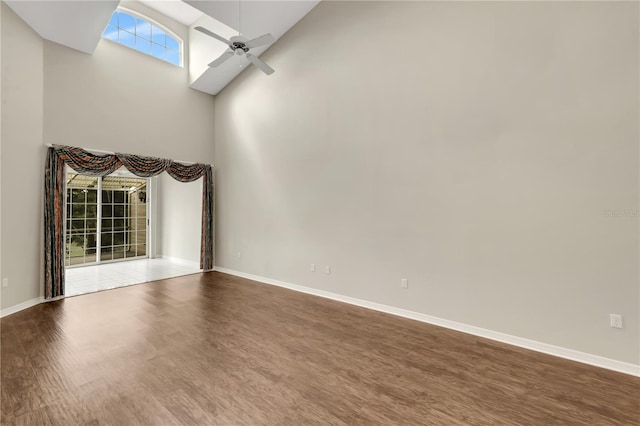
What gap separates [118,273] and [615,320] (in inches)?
300

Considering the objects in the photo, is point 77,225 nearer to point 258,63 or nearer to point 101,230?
point 101,230

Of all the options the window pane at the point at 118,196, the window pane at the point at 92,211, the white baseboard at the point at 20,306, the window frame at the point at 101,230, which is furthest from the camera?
the window pane at the point at 118,196

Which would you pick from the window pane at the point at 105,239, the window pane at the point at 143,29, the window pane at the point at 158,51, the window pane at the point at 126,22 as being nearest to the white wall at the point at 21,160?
the window pane at the point at 126,22

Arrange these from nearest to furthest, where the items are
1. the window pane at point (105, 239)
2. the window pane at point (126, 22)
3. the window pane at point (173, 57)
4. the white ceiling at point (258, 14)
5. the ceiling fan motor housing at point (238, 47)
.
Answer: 1. the ceiling fan motor housing at point (238, 47)
2. the white ceiling at point (258, 14)
3. the window pane at point (126, 22)
4. the window pane at point (173, 57)
5. the window pane at point (105, 239)

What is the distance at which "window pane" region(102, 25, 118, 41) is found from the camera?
5004 mm

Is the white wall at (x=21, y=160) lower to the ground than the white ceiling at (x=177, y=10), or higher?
lower

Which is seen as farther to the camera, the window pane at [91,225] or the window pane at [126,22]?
the window pane at [91,225]

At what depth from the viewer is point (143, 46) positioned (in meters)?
5.52

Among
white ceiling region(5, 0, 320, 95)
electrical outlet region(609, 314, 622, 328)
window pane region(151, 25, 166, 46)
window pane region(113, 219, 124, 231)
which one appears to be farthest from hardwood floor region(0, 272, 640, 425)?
window pane region(151, 25, 166, 46)

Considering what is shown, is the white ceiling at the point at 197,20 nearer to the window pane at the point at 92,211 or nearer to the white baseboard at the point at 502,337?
the window pane at the point at 92,211

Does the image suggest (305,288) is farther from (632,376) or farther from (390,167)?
(632,376)

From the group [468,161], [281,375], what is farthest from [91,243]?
[468,161]

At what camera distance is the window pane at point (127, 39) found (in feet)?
17.0

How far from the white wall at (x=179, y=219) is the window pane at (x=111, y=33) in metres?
2.85
